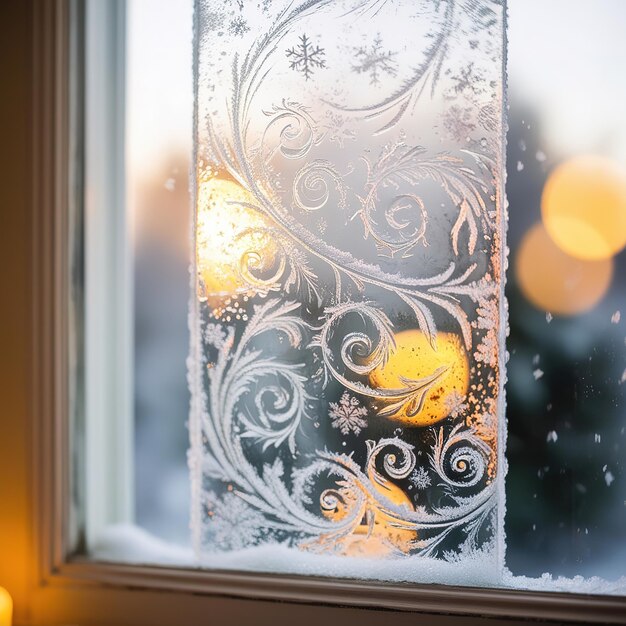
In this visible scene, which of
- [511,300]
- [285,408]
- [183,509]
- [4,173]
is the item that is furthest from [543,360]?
[4,173]

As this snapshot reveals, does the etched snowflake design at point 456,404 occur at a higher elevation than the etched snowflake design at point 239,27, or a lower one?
lower

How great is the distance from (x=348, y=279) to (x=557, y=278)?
12.0 inches

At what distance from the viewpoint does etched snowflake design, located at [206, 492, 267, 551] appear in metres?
0.87

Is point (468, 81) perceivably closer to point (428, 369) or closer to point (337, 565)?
point (428, 369)

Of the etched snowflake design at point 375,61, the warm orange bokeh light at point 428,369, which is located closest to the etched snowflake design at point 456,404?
the warm orange bokeh light at point 428,369

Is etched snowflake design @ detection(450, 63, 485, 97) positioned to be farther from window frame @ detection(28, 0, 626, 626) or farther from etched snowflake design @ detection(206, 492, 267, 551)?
etched snowflake design @ detection(206, 492, 267, 551)

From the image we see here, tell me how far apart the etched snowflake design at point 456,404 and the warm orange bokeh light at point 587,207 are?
0.87 feet

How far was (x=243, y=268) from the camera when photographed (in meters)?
0.86

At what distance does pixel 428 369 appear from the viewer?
82cm

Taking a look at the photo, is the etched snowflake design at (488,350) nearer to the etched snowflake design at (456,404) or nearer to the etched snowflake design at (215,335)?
the etched snowflake design at (456,404)

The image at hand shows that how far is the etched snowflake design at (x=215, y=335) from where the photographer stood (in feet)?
2.83

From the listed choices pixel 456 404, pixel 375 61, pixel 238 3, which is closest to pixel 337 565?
pixel 456 404

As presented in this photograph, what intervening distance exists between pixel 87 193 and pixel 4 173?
13 cm

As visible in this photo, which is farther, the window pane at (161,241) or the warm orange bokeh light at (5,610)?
the window pane at (161,241)
